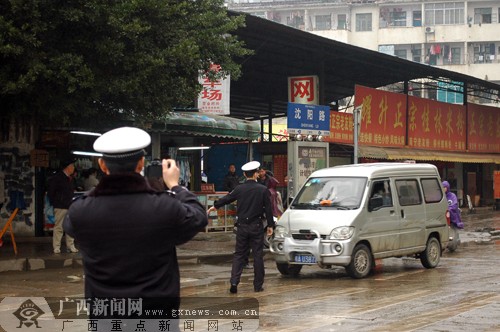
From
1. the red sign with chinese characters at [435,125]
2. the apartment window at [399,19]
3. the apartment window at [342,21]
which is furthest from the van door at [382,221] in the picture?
the apartment window at [342,21]

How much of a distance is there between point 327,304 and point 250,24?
11.8 meters

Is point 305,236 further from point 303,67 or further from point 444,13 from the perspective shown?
point 444,13

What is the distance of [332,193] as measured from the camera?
14219mm

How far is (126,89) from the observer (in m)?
15.5

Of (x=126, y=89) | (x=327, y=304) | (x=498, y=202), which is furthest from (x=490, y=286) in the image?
(x=498, y=202)

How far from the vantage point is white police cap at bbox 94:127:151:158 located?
13.1ft

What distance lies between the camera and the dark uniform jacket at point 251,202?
12.0m

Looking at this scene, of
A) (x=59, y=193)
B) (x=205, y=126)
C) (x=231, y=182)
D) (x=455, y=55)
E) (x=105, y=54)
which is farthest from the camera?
(x=455, y=55)

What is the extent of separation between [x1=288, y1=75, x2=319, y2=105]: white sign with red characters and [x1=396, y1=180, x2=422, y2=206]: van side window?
38.5 feet

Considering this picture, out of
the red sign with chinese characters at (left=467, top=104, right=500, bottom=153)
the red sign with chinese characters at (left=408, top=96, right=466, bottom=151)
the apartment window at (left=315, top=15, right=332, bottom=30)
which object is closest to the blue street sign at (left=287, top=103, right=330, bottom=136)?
the red sign with chinese characters at (left=408, top=96, right=466, bottom=151)

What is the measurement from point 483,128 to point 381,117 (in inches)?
431

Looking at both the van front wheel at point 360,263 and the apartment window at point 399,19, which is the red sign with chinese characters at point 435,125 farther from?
the apartment window at point 399,19

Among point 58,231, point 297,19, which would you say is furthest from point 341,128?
point 297,19

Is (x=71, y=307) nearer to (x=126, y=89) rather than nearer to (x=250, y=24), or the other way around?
(x=126, y=89)
